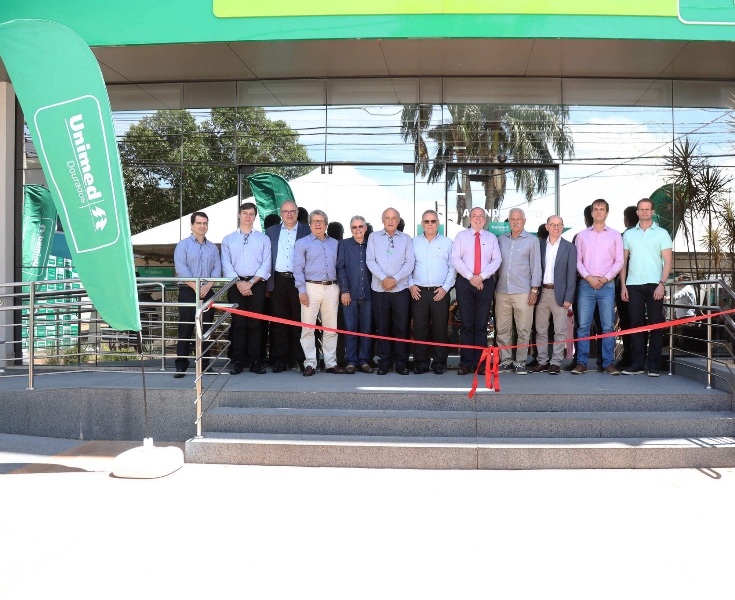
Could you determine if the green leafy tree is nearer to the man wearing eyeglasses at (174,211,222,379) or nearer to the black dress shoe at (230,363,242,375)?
the man wearing eyeglasses at (174,211,222,379)

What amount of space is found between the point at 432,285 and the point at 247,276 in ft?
6.48

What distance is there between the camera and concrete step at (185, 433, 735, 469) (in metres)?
5.44

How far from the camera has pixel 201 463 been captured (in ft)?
18.5

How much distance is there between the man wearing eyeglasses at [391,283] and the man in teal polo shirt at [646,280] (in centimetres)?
233

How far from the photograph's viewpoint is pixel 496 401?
620cm

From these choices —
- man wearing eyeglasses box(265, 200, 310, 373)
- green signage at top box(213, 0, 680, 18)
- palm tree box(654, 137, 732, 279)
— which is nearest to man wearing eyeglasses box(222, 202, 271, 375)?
man wearing eyeglasses box(265, 200, 310, 373)

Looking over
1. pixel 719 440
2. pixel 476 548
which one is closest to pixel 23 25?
pixel 476 548

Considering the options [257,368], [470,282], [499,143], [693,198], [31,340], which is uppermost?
[499,143]

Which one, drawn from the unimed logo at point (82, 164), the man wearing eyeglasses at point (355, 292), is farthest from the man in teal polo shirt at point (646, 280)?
the unimed logo at point (82, 164)

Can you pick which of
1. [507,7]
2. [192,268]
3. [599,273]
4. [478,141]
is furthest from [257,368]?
[507,7]

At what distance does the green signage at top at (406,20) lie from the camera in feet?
22.7

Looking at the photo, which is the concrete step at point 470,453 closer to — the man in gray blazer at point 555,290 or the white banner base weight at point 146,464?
the white banner base weight at point 146,464

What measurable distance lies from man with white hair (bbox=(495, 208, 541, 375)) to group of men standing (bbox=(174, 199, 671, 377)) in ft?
0.04

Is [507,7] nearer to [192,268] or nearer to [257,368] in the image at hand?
[192,268]
